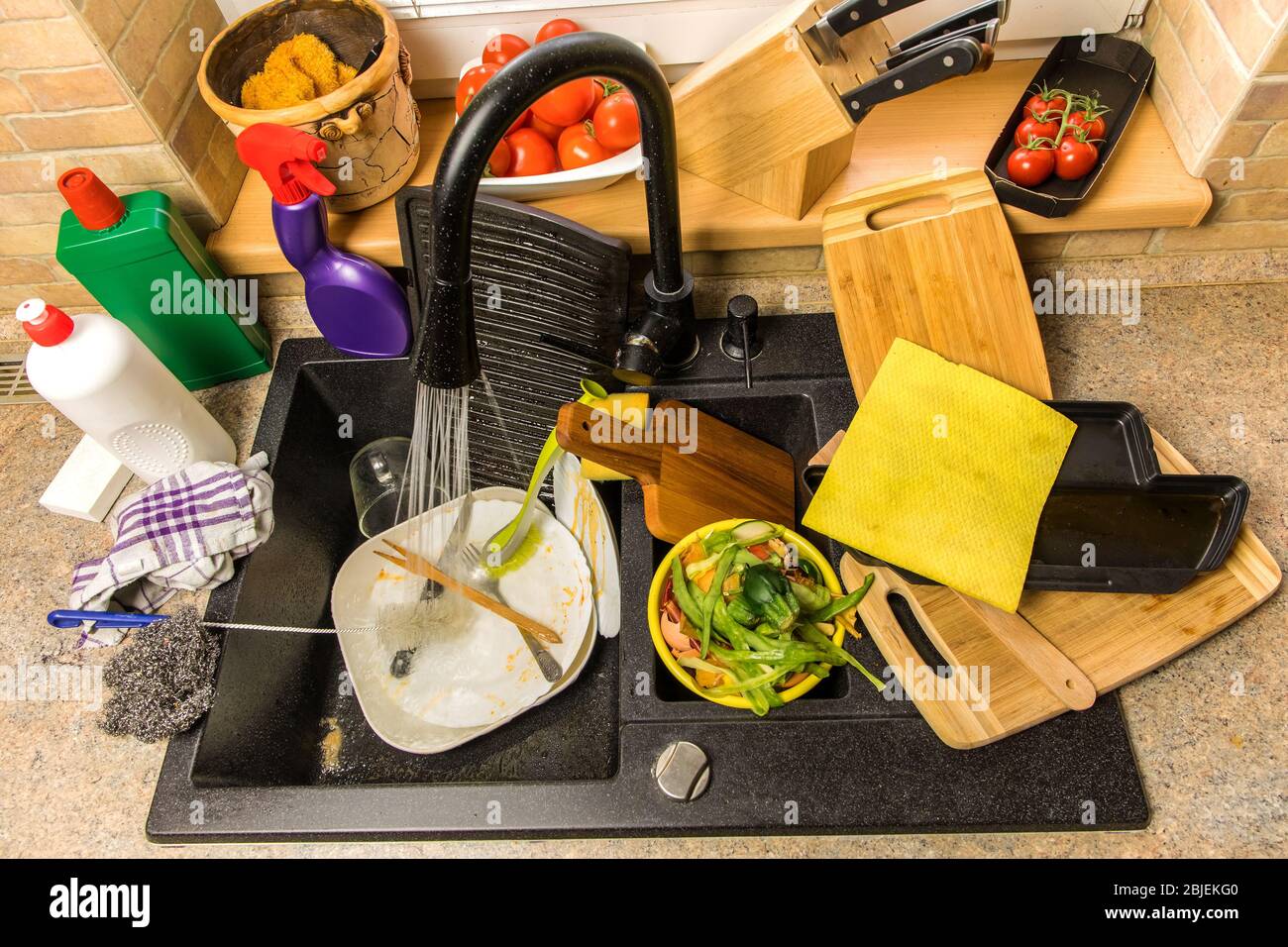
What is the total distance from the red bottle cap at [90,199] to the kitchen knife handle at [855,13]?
75 cm

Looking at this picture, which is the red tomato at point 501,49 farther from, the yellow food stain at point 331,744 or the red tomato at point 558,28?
the yellow food stain at point 331,744

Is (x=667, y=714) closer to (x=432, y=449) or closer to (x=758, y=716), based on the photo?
(x=758, y=716)

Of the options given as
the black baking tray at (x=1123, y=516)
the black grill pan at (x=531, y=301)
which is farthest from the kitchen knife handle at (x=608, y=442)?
the black baking tray at (x=1123, y=516)

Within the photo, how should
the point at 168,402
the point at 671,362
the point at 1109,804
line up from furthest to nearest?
the point at 671,362
the point at 168,402
the point at 1109,804

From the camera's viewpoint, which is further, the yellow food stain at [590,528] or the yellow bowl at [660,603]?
the yellow food stain at [590,528]

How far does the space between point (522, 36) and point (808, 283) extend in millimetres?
488

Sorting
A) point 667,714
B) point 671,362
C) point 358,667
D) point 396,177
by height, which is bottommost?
point 358,667

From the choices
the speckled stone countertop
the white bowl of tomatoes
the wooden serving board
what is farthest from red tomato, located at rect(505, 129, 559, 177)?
the wooden serving board

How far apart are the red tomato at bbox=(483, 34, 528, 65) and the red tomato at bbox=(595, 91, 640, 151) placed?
0.15 m

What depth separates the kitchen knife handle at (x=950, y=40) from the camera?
0.79 m

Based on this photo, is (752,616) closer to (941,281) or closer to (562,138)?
(941,281)

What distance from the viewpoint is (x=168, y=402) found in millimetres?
937

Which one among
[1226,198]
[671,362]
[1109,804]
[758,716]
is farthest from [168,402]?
[1226,198]

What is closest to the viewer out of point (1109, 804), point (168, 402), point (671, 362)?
point (1109, 804)
